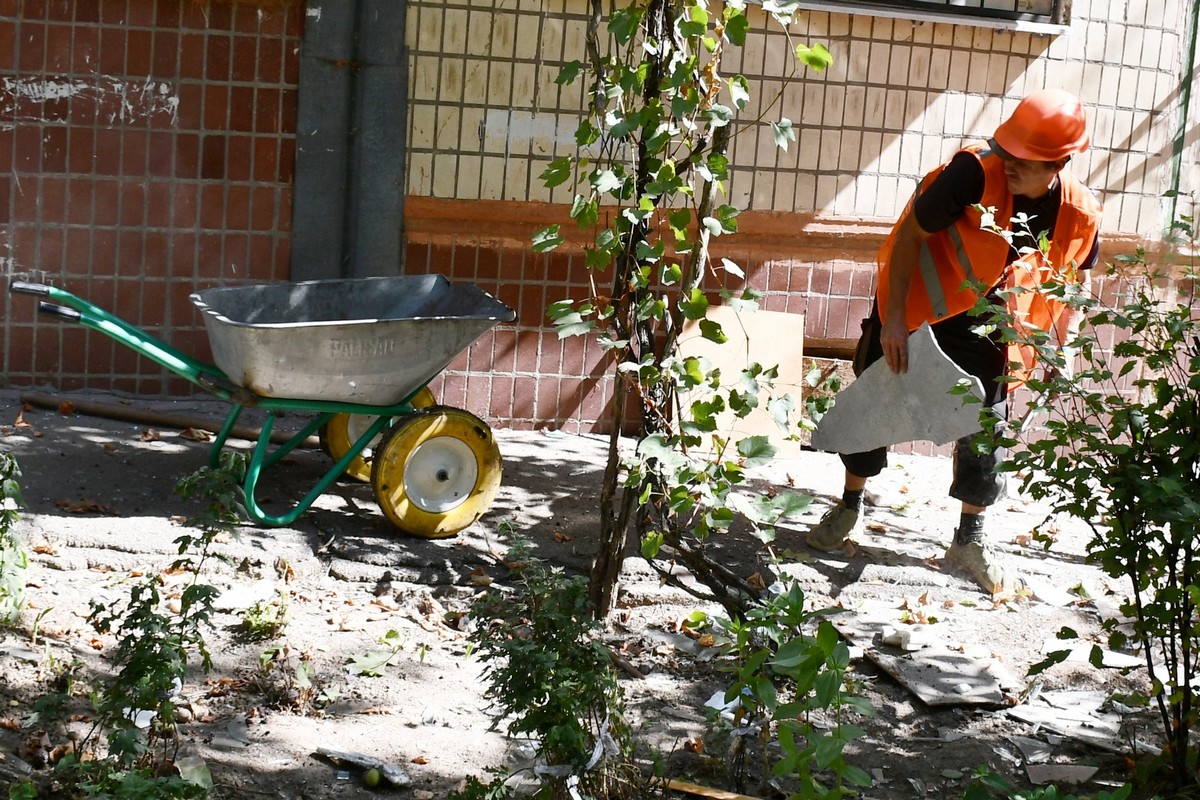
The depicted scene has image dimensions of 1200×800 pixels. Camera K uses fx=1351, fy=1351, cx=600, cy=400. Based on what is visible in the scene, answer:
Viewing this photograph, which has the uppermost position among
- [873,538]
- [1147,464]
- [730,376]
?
[1147,464]

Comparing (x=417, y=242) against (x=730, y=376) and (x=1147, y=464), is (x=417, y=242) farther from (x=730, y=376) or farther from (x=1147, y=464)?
(x=1147, y=464)

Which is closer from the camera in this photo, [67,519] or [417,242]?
[67,519]

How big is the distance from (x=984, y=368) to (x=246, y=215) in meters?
3.53

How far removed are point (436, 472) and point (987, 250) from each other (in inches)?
86.6

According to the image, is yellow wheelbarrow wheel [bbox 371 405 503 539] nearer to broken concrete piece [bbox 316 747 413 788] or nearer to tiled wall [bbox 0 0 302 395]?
broken concrete piece [bbox 316 747 413 788]

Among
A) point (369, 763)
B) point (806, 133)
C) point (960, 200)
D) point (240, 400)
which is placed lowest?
point (369, 763)

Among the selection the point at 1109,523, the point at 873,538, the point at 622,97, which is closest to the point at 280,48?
the point at 622,97

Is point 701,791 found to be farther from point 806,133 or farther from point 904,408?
Answer: point 806,133

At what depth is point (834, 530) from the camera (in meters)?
5.45

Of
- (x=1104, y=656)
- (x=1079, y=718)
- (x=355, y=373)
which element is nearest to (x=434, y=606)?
(x=355, y=373)

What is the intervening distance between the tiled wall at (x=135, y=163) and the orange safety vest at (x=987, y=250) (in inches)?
123

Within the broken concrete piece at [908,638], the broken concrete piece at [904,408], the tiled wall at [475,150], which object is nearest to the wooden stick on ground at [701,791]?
the broken concrete piece at [908,638]

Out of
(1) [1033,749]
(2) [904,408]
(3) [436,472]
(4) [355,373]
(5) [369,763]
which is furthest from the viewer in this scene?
(3) [436,472]

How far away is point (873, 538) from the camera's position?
5660mm
